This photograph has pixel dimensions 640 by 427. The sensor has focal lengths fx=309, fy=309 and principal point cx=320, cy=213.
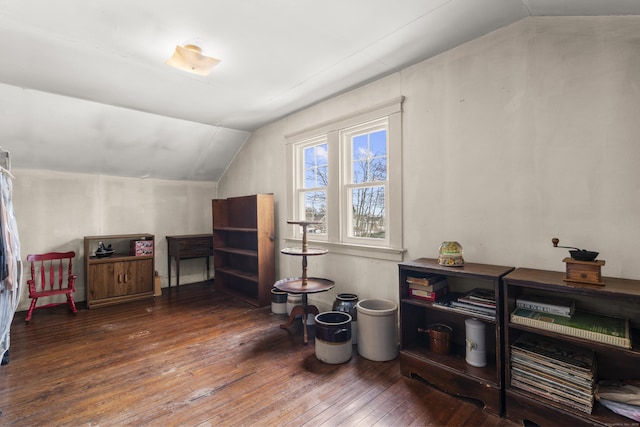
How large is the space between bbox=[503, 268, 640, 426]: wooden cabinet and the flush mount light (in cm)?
281

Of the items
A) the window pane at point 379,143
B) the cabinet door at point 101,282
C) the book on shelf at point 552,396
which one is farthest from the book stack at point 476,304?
the cabinet door at point 101,282

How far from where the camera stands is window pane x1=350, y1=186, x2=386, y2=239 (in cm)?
Answer: 329

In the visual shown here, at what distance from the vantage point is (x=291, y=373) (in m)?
2.47

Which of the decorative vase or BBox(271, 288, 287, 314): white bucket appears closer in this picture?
the decorative vase

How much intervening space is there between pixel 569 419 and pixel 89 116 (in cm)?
525

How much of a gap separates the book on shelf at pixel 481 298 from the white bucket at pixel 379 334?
678mm

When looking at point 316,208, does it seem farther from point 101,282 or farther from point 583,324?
point 101,282

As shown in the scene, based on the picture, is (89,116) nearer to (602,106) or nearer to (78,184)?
(78,184)

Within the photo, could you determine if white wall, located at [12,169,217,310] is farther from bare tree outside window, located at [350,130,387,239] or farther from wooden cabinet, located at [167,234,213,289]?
bare tree outside window, located at [350,130,387,239]

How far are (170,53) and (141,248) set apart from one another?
122 inches

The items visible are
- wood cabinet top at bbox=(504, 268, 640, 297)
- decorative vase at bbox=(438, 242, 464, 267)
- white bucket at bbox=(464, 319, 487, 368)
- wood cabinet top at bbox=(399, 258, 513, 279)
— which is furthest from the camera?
decorative vase at bbox=(438, 242, 464, 267)

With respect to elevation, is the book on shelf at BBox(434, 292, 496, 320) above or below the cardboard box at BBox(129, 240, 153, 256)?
below

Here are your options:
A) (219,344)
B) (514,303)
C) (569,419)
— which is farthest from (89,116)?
(569,419)

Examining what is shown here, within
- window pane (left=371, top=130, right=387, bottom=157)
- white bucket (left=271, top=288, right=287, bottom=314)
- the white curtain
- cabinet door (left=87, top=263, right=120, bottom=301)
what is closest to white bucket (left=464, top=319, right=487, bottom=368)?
window pane (left=371, top=130, right=387, bottom=157)
